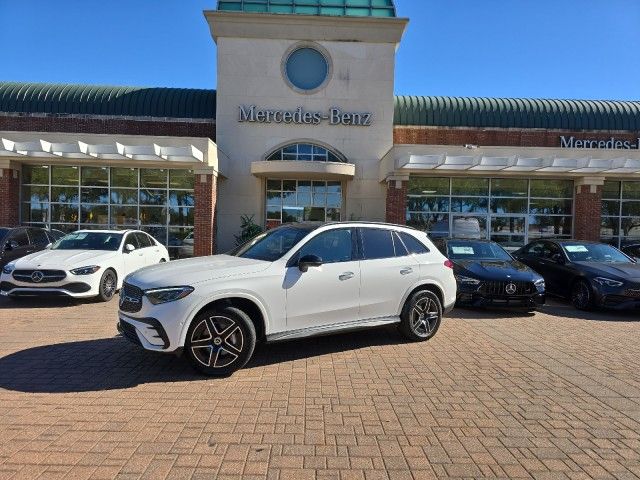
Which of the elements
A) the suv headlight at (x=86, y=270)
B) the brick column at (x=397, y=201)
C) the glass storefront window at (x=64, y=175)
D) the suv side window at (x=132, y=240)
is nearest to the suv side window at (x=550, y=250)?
the brick column at (x=397, y=201)

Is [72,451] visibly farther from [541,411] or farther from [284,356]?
[541,411]

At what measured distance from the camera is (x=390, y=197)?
54.7 ft

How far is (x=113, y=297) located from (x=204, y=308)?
5.69m

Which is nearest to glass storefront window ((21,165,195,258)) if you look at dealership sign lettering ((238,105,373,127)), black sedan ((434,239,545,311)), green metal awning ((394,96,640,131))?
dealership sign lettering ((238,105,373,127))

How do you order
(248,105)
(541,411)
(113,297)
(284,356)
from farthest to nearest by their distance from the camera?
1. (248,105)
2. (113,297)
3. (284,356)
4. (541,411)

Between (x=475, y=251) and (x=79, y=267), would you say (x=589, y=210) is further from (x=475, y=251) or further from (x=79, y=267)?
(x=79, y=267)

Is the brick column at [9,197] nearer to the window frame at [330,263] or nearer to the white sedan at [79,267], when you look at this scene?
the white sedan at [79,267]

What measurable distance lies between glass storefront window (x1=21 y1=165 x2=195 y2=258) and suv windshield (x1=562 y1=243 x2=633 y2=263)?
12721 millimetres

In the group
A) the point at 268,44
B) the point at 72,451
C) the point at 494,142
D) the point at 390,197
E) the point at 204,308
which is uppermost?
the point at 268,44

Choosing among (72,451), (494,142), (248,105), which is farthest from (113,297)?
(494,142)

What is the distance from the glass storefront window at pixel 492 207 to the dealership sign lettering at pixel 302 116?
3.63 meters

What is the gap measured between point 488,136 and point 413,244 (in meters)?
15.8

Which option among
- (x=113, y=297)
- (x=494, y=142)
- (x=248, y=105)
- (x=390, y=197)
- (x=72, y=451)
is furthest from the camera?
(x=494, y=142)

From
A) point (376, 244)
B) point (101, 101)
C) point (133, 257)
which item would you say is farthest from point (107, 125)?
point (376, 244)
